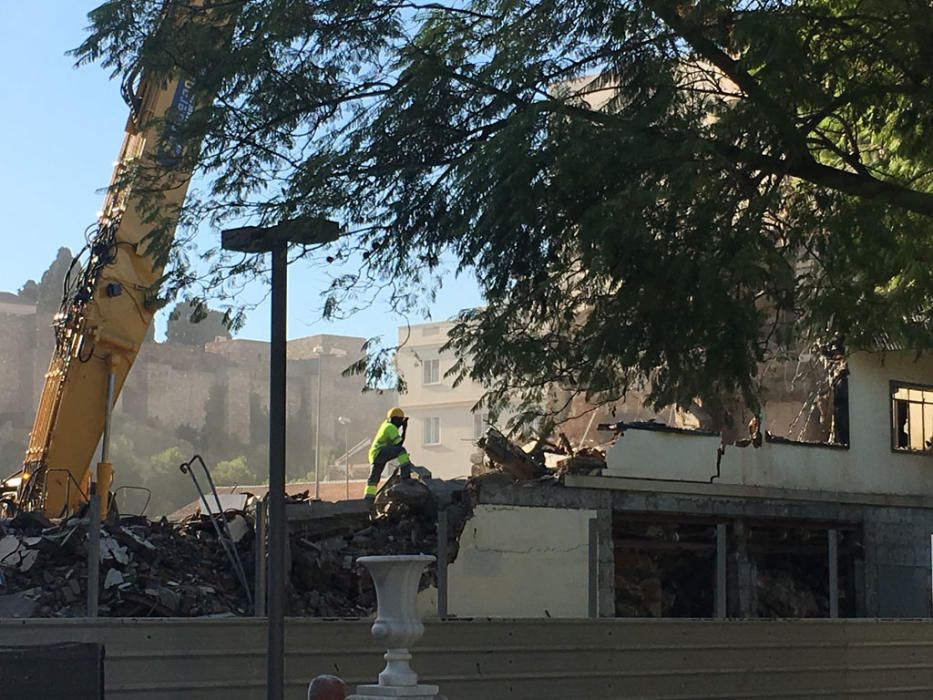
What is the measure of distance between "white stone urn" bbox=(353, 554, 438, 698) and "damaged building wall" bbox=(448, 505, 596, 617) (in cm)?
1049

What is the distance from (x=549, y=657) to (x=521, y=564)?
769cm

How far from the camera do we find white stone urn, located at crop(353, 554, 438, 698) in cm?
891

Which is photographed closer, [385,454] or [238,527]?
[238,527]

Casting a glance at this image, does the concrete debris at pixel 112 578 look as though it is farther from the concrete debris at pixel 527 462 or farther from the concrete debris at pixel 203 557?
the concrete debris at pixel 527 462

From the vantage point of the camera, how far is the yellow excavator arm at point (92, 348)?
18.3 m

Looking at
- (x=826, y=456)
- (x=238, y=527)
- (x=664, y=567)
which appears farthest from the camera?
(x=826, y=456)

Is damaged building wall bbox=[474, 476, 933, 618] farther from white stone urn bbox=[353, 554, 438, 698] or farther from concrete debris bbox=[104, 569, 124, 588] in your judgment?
white stone urn bbox=[353, 554, 438, 698]

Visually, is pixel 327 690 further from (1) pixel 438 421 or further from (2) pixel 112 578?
(1) pixel 438 421

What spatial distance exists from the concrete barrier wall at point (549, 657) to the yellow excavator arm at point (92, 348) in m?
7.06

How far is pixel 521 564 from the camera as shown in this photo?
20.9 meters

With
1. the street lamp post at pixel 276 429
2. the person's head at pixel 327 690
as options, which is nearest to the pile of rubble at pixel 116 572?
the street lamp post at pixel 276 429

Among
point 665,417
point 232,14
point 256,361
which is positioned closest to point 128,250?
point 232,14

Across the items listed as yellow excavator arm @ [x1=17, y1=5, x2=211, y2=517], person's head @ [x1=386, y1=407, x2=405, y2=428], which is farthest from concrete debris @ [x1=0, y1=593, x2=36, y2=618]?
person's head @ [x1=386, y1=407, x2=405, y2=428]

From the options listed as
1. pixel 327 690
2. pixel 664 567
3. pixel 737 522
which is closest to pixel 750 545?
pixel 737 522
